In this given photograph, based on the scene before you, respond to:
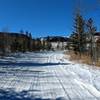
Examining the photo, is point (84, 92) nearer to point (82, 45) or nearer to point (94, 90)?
point (94, 90)

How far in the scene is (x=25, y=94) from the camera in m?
11.2

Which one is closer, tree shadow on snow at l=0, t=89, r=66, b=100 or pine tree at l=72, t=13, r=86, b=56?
tree shadow on snow at l=0, t=89, r=66, b=100

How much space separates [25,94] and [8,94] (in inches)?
24.2

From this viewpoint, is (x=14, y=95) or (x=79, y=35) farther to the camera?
(x=79, y=35)

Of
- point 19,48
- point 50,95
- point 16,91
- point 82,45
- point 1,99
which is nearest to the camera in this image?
point 1,99

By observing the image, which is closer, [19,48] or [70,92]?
[70,92]

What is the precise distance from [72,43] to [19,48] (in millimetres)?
51619

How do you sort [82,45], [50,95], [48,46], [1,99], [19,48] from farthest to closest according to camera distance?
1. [48,46]
2. [19,48]
3. [82,45]
4. [50,95]
5. [1,99]

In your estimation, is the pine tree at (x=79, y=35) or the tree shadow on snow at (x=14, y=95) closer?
the tree shadow on snow at (x=14, y=95)

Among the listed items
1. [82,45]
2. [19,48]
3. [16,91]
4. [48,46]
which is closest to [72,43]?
[82,45]

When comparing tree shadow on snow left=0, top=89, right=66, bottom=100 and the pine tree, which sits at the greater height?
the pine tree

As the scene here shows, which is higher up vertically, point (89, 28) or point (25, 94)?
point (89, 28)

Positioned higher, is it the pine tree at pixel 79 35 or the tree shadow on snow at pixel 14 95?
the pine tree at pixel 79 35

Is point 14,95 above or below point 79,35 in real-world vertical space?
below
